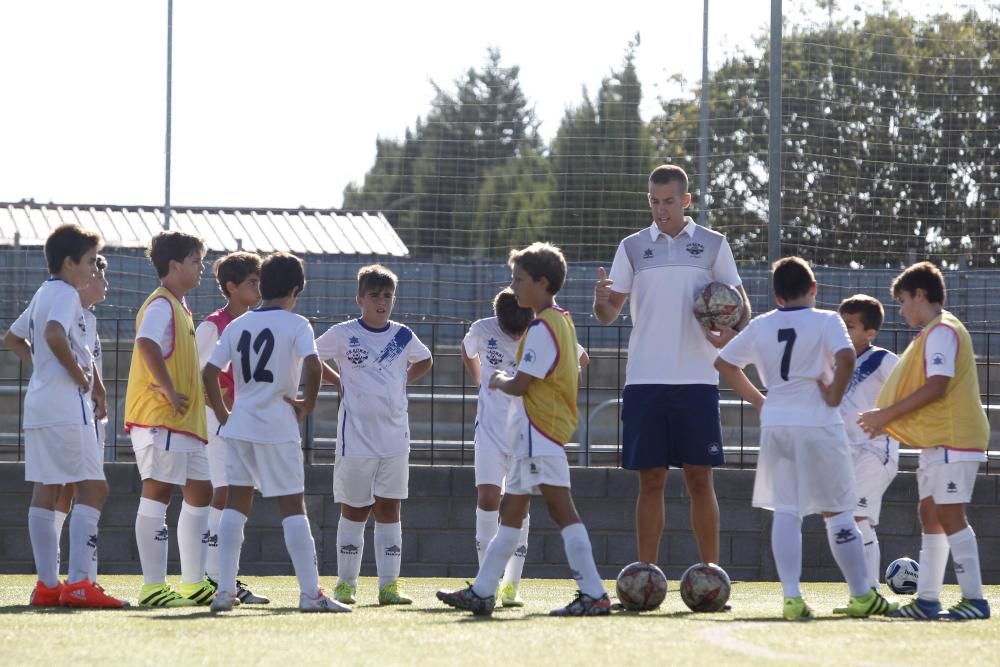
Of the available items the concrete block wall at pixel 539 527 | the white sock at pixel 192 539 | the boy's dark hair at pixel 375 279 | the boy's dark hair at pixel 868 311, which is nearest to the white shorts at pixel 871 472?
the boy's dark hair at pixel 868 311

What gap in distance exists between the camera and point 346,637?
5230 mm

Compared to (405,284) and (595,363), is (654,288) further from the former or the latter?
(405,284)

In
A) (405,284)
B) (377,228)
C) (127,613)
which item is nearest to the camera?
(127,613)

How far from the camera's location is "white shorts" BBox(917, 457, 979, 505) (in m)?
6.55

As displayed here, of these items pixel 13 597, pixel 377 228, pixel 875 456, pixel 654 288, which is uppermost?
pixel 377 228

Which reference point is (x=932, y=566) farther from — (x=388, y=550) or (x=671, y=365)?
(x=388, y=550)

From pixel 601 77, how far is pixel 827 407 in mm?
7882

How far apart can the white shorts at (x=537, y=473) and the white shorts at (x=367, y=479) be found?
51.9 inches

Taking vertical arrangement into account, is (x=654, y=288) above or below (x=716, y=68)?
below

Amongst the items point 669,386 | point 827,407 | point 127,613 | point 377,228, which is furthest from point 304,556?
point 377,228

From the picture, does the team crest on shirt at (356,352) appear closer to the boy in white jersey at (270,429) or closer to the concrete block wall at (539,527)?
the boy in white jersey at (270,429)

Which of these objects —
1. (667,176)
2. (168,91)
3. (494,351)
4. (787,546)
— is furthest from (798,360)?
(168,91)

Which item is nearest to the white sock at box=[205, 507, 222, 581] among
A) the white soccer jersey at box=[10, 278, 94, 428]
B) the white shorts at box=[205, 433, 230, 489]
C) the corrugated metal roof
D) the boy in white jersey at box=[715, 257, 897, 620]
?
the white shorts at box=[205, 433, 230, 489]

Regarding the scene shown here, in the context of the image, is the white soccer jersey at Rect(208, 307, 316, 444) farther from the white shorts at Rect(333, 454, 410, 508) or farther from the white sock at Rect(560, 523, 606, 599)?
the white sock at Rect(560, 523, 606, 599)
